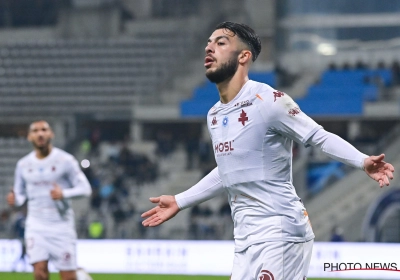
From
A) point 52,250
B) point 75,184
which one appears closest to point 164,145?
point 75,184

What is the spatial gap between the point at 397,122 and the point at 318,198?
10.9 ft

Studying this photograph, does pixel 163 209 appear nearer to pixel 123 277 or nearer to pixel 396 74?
pixel 123 277

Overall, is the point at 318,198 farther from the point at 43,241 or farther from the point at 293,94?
the point at 43,241

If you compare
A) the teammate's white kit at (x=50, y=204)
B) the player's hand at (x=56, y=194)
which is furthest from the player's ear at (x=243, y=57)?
the teammate's white kit at (x=50, y=204)

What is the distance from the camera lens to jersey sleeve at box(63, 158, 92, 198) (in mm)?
8898

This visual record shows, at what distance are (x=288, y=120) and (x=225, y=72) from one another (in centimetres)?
48

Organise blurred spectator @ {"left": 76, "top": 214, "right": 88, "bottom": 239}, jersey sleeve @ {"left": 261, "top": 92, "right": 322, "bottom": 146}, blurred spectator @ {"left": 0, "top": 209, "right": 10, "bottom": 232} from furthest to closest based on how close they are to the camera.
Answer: blurred spectator @ {"left": 0, "top": 209, "right": 10, "bottom": 232} < blurred spectator @ {"left": 76, "top": 214, "right": 88, "bottom": 239} < jersey sleeve @ {"left": 261, "top": 92, "right": 322, "bottom": 146}

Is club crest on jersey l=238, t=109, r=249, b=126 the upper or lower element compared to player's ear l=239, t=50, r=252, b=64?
lower

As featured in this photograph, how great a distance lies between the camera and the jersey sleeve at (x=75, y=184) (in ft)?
29.2

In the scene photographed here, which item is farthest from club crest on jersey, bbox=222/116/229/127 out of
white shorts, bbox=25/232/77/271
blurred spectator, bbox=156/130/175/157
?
blurred spectator, bbox=156/130/175/157

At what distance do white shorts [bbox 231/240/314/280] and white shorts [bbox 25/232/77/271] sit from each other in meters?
4.66

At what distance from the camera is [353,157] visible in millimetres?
4242

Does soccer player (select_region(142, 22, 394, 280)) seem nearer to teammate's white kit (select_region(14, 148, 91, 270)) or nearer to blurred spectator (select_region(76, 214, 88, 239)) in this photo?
teammate's white kit (select_region(14, 148, 91, 270))

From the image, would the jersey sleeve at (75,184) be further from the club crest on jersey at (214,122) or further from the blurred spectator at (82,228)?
the blurred spectator at (82,228)
